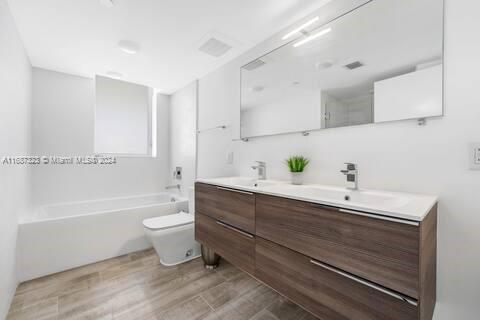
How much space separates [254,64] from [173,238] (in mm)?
1925

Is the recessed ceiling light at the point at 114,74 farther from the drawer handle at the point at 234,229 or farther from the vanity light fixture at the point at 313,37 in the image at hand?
the drawer handle at the point at 234,229

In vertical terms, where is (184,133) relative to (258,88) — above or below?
below

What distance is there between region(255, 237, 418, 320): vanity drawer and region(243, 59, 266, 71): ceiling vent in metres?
1.58

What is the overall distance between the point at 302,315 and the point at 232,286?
1.96 ft

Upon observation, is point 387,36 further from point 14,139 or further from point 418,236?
point 14,139

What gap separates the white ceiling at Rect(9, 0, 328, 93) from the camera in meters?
1.50

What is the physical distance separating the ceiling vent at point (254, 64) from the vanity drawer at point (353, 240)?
1372 mm

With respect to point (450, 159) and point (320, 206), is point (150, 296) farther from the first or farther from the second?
point (450, 159)

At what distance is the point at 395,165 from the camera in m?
1.18

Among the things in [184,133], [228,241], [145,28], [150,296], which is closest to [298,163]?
[228,241]

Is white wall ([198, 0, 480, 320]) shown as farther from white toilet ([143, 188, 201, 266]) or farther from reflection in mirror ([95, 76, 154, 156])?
reflection in mirror ([95, 76, 154, 156])

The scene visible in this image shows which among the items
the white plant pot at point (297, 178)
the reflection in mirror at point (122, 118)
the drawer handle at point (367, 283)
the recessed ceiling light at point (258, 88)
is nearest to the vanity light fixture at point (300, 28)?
the recessed ceiling light at point (258, 88)

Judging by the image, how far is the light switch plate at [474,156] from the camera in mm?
942

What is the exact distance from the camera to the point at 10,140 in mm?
1552
